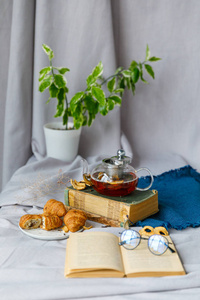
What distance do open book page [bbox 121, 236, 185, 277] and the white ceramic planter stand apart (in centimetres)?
91

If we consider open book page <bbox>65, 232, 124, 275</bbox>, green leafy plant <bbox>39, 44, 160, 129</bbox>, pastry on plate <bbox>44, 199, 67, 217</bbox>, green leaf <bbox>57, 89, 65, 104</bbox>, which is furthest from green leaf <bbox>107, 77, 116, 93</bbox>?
open book page <bbox>65, 232, 124, 275</bbox>

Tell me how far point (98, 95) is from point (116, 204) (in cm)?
65

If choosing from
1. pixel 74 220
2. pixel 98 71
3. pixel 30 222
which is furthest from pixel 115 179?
pixel 98 71

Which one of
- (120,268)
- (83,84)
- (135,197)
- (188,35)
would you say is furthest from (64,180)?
(188,35)

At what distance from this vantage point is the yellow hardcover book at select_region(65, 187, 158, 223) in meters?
1.25

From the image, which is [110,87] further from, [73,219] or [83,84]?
[73,219]

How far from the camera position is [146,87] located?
2172 millimetres

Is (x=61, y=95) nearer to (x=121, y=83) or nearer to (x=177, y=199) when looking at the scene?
(x=121, y=83)

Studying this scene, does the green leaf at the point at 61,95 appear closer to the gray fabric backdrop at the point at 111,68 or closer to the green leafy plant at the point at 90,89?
the green leafy plant at the point at 90,89

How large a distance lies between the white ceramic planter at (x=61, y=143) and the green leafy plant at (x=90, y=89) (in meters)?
0.06

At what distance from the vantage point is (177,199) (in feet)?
5.01

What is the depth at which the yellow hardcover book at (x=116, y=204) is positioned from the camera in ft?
4.11

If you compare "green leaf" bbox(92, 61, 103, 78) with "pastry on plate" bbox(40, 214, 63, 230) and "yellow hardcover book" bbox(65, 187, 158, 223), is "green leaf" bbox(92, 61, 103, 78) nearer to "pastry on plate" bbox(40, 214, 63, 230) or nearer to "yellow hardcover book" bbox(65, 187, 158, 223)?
"yellow hardcover book" bbox(65, 187, 158, 223)

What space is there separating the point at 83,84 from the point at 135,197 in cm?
95
